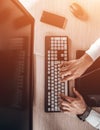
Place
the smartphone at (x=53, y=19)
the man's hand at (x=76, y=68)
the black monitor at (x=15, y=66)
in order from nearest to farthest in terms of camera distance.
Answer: the black monitor at (x=15, y=66)
the man's hand at (x=76, y=68)
the smartphone at (x=53, y=19)

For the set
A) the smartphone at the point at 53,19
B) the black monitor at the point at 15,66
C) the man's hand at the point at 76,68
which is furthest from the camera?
the smartphone at the point at 53,19

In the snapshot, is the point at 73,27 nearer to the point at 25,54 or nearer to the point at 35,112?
the point at 25,54

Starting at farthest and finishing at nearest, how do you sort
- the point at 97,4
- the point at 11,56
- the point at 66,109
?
1. the point at 97,4
2. the point at 66,109
3. the point at 11,56

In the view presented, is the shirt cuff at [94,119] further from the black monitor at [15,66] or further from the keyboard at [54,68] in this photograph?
the black monitor at [15,66]

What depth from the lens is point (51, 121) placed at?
4.87 ft

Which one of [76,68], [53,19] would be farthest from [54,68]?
[53,19]

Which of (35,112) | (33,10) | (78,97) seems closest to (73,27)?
(33,10)

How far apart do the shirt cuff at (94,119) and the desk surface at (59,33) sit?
1.3 inches

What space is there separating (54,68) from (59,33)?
0.56 ft

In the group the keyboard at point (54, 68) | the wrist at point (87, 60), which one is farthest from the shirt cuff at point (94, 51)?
the keyboard at point (54, 68)

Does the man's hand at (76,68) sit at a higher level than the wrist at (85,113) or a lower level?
higher

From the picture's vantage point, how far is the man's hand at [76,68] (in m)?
1.42

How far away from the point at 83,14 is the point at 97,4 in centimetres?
9

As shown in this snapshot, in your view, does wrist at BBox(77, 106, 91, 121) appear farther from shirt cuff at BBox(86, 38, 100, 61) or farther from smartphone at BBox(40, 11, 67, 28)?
smartphone at BBox(40, 11, 67, 28)
